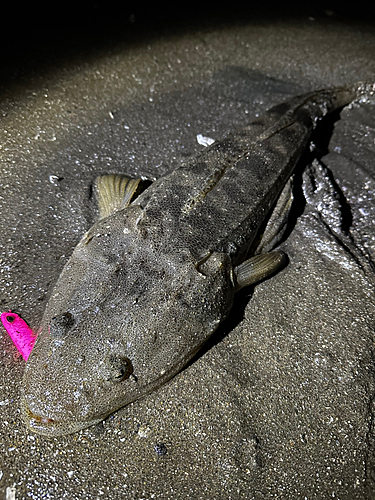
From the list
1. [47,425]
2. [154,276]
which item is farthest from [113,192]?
[47,425]

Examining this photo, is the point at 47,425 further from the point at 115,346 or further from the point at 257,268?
the point at 257,268

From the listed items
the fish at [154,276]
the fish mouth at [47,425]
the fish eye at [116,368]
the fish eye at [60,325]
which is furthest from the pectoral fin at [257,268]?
the fish mouth at [47,425]

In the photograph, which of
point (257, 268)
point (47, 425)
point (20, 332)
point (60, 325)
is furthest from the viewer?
point (257, 268)

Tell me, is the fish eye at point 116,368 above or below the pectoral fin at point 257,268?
above

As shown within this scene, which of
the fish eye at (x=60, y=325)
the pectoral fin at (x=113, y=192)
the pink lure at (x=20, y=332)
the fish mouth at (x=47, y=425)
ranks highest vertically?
the pectoral fin at (x=113, y=192)

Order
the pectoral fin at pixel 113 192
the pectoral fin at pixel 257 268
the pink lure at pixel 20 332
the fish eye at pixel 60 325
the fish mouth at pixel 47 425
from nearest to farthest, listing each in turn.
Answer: the fish mouth at pixel 47 425 < the fish eye at pixel 60 325 < the pink lure at pixel 20 332 < the pectoral fin at pixel 257 268 < the pectoral fin at pixel 113 192

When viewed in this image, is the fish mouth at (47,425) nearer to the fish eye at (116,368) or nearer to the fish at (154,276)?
the fish at (154,276)
